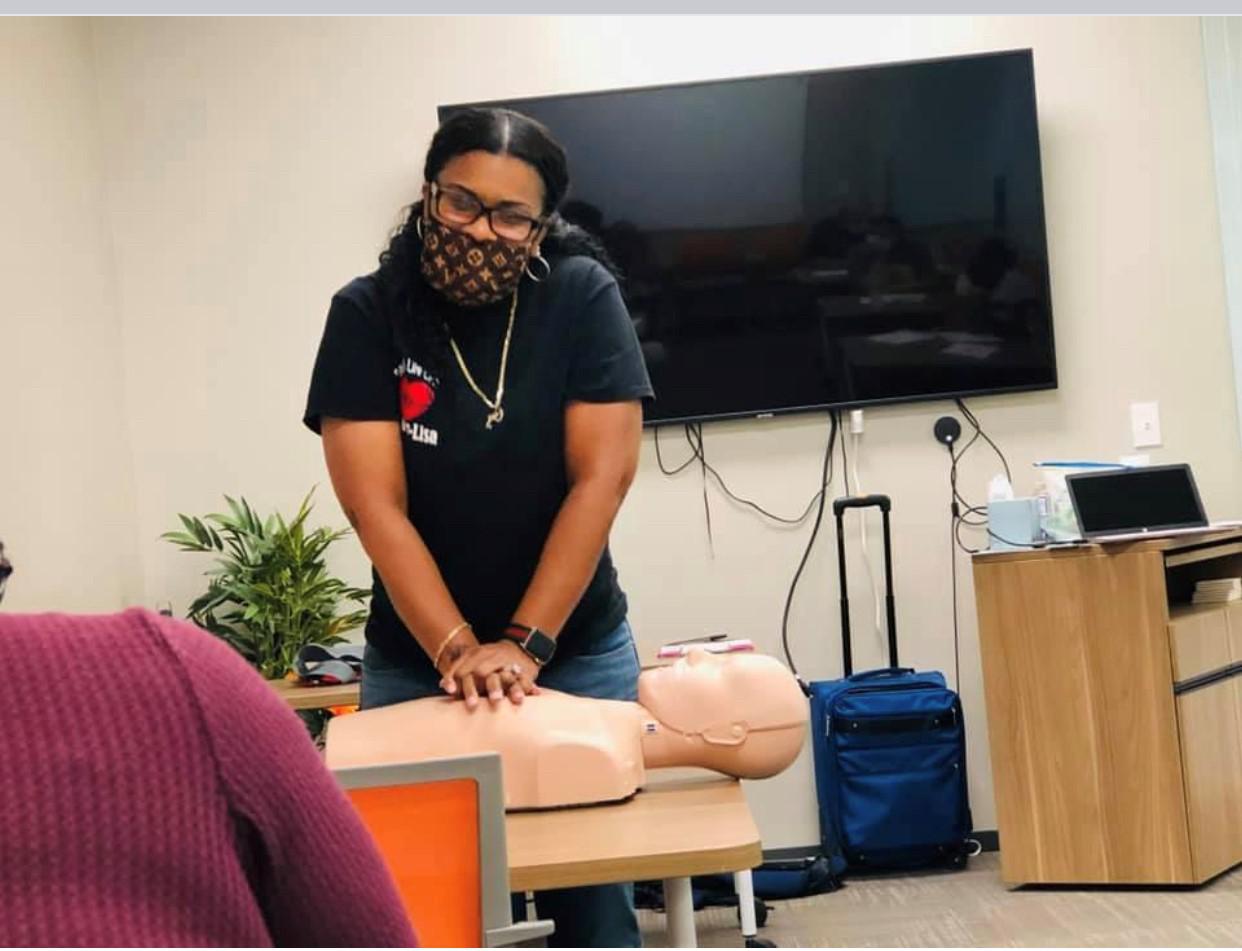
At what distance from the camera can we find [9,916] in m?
0.59

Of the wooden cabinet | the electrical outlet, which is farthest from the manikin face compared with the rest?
the electrical outlet

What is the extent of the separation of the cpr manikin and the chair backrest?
333 millimetres

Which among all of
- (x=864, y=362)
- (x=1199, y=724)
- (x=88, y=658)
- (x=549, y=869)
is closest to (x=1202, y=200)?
(x=864, y=362)

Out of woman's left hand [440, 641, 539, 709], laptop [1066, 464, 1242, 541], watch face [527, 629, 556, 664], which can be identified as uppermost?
laptop [1066, 464, 1242, 541]

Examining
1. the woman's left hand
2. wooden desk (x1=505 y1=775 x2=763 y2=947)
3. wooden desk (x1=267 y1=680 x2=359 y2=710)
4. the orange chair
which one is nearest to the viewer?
the orange chair

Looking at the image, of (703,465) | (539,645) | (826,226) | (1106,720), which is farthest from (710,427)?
(539,645)

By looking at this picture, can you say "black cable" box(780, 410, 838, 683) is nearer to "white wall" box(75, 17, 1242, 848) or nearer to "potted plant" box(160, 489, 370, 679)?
"white wall" box(75, 17, 1242, 848)

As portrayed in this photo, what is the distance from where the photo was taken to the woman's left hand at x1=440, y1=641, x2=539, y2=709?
5.25ft

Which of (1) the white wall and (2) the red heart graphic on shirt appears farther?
(1) the white wall

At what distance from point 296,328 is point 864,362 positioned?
4.96ft

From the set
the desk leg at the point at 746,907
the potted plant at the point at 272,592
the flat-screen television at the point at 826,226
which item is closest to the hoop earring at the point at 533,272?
the desk leg at the point at 746,907

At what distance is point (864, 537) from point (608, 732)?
8.77 feet

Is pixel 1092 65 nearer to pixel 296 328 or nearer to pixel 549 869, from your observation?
pixel 296 328

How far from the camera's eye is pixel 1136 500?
3.59 metres
